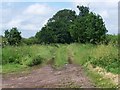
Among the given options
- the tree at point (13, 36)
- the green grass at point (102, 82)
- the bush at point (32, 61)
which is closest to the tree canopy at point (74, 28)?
the tree at point (13, 36)

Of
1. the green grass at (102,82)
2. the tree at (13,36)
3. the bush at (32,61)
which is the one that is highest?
the tree at (13,36)

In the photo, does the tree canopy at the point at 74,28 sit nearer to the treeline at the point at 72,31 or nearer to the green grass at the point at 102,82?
the treeline at the point at 72,31

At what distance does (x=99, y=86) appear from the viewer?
45.2 ft

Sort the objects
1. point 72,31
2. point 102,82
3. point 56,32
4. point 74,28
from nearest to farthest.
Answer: point 102,82
point 74,28
point 72,31
point 56,32

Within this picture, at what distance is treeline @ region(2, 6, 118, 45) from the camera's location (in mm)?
48188

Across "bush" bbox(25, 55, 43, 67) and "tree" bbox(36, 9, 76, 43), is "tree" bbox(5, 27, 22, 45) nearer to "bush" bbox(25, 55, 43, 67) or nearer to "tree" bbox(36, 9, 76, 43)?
"tree" bbox(36, 9, 76, 43)

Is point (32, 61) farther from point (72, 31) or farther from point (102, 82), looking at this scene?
point (72, 31)

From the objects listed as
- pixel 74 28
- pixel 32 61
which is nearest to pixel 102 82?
pixel 32 61

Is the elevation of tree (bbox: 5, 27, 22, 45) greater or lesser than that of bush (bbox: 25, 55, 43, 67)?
greater

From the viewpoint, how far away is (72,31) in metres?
61.8

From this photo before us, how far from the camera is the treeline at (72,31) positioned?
48188mm

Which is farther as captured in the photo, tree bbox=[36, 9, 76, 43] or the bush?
tree bbox=[36, 9, 76, 43]

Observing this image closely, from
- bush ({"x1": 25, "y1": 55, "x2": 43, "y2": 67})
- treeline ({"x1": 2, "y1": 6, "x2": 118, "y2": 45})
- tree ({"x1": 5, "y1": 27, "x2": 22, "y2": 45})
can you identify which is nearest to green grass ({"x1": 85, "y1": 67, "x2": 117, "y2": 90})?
bush ({"x1": 25, "y1": 55, "x2": 43, "y2": 67})

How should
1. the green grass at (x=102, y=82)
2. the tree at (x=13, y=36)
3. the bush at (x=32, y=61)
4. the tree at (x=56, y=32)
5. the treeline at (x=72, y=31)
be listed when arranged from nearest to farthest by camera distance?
the green grass at (x=102, y=82) < the bush at (x=32, y=61) < the treeline at (x=72, y=31) < the tree at (x=13, y=36) < the tree at (x=56, y=32)
